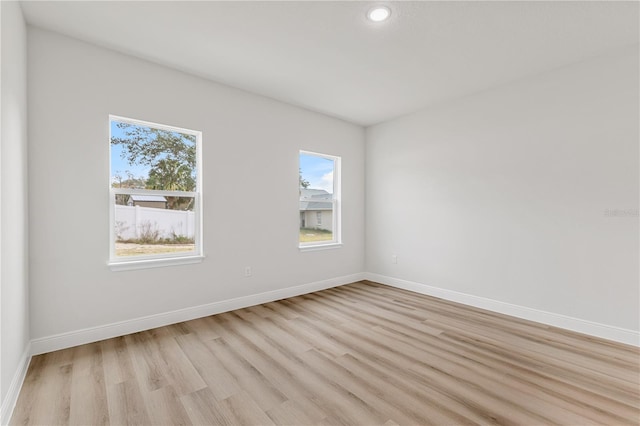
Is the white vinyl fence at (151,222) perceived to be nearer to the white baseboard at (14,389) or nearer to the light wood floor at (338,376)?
the light wood floor at (338,376)

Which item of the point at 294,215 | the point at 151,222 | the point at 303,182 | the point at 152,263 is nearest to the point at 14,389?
the point at 152,263

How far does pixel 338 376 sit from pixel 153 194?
101 inches

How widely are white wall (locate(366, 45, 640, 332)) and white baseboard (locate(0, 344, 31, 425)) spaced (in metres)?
4.31

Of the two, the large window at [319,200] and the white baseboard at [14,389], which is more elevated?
the large window at [319,200]

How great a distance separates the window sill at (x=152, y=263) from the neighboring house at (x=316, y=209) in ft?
5.50

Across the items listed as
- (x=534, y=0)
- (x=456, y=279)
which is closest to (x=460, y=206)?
(x=456, y=279)

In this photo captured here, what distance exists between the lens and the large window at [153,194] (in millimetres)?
2900

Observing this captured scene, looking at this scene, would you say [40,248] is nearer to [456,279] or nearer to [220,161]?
[220,161]

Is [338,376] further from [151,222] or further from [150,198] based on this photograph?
[150,198]

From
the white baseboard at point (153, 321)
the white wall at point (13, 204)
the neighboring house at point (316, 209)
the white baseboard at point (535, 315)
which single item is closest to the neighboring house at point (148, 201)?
the white wall at point (13, 204)

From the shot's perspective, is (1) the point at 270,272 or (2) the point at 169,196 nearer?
(2) the point at 169,196

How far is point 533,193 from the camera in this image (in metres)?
3.29

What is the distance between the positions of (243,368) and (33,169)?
2419mm

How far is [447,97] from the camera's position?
12.8ft
